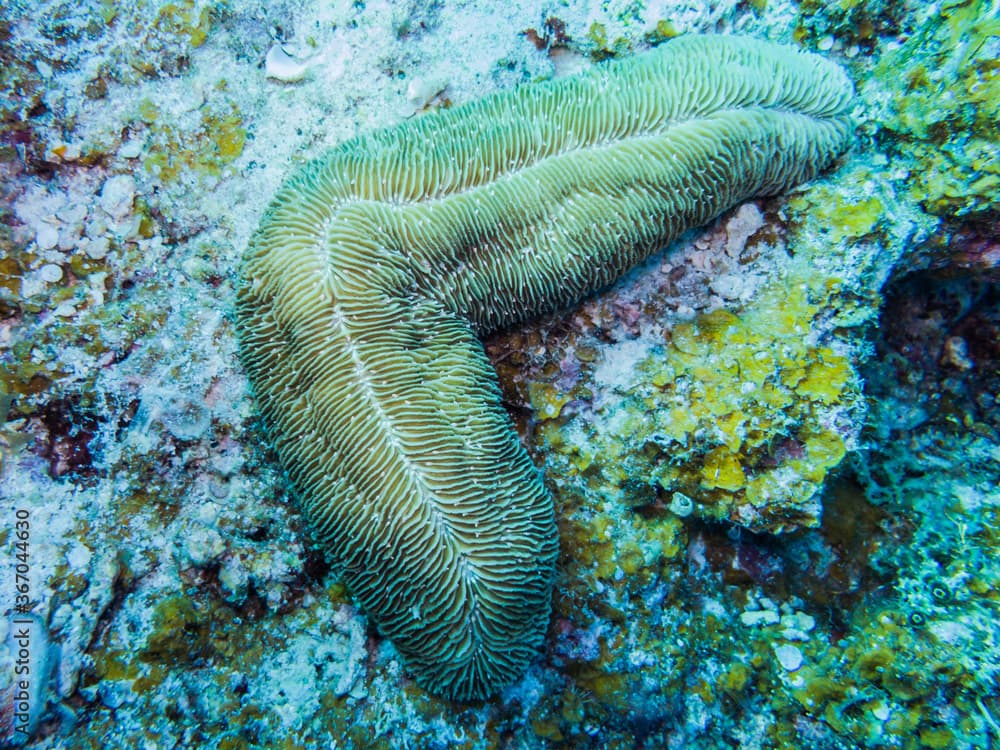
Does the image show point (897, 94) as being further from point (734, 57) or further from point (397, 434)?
point (397, 434)

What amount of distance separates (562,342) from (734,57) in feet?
7.67

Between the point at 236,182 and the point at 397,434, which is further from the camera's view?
the point at 236,182

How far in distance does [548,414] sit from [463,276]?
125 cm

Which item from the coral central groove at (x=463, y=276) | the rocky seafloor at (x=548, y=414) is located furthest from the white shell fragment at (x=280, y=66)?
the coral central groove at (x=463, y=276)

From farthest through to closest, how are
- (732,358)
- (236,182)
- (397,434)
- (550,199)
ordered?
1. (236,182)
2. (732,358)
3. (550,199)
4. (397,434)

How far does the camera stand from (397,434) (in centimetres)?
328

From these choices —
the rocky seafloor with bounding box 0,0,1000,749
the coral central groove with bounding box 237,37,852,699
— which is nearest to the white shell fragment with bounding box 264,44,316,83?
the rocky seafloor with bounding box 0,0,1000,749

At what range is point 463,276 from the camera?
3.65 m

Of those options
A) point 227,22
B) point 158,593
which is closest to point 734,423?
point 158,593

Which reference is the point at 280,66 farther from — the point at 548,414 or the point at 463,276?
the point at 548,414

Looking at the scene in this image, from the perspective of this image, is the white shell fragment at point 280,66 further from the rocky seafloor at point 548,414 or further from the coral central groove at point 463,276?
the coral central groove at point 463,276

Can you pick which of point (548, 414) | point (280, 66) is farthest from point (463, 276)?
point (280, 66)

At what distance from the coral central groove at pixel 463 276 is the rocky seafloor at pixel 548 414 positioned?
448mm

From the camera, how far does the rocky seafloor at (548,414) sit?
3.38 meters
